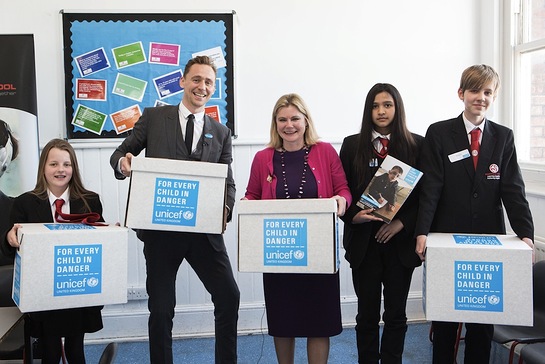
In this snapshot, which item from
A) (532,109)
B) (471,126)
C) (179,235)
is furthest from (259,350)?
(532,109)

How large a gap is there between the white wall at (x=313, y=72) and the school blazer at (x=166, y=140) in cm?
98

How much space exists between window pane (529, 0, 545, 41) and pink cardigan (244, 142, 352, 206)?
5.98 feet

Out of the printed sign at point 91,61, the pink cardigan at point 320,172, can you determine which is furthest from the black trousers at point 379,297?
the printed sign at point 91,61

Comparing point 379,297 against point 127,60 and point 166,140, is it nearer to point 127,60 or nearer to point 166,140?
point 166,140

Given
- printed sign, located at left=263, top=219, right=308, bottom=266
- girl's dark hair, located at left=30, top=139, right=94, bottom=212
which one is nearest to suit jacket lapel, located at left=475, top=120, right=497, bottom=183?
printed sign, located at left=263, top=219, right=308, bottom=266

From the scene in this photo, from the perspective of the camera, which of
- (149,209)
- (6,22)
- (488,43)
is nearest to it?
(149,209)

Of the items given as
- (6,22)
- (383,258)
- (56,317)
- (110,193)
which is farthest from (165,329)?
(6,22)

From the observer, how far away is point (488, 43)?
3535 mm

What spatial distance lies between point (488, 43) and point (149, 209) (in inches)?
101

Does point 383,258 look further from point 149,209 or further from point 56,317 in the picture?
point 56,317

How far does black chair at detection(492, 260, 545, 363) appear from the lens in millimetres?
2301

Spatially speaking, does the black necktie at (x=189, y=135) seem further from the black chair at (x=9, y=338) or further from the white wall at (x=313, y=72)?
the white wall at (x=313, y=72)

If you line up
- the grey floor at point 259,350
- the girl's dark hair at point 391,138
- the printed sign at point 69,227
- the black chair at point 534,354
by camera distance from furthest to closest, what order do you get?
the grey floor at point 259,350, the girl's dark hair at point 391,138, the black chair at point 534,354, the printed sign at point 69,227

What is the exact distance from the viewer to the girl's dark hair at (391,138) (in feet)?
7.59
